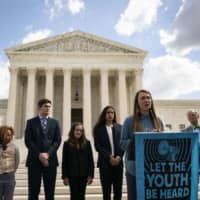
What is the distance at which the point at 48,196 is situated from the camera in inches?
184

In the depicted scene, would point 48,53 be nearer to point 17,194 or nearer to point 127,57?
point 127,57

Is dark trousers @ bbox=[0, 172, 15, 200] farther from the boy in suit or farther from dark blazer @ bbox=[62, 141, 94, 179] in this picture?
dark blazer @ bbox=[62, 141, 94, 179]

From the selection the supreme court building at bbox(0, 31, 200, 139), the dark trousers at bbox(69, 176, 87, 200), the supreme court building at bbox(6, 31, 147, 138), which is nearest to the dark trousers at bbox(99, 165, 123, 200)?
the dark trousers at bbox(69, 176, 87, 200)

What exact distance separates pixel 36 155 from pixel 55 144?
421 mm

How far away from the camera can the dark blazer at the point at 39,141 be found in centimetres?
473

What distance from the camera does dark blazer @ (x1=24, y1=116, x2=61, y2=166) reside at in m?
4.73

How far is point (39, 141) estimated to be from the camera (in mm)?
4793

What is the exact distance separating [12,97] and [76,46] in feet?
28.8

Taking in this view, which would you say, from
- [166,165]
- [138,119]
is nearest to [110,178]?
[138,119]

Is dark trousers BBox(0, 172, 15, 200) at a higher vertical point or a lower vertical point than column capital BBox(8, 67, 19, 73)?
lower

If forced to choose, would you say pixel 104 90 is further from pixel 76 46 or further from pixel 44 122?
pixel 44 122

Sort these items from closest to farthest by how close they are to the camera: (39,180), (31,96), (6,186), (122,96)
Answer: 1. (6,186)
2. (39,180)
3. (31,96)
4. (122,96)

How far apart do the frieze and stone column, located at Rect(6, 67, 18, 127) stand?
2850 millimetres

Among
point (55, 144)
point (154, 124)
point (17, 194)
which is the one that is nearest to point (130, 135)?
point (154, 124)
